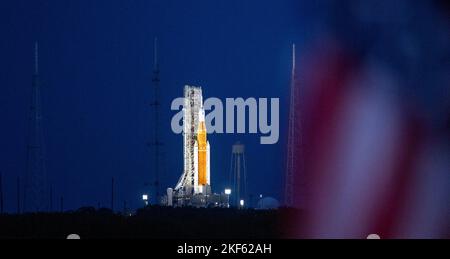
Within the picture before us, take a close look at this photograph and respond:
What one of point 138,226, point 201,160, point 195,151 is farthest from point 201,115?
Result: point 138,226

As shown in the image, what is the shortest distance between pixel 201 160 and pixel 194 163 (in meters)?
0.85

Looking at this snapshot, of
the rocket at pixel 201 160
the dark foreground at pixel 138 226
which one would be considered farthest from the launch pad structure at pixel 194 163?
the dark foreground at pixel 138 226

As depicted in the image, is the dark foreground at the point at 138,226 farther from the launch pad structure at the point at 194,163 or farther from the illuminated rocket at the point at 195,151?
the illuminated rocket at the point at 195,151

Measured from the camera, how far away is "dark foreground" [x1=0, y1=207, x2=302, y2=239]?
4934cm

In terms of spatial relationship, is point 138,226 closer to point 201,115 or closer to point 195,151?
point 201,115

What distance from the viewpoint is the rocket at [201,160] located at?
290ft

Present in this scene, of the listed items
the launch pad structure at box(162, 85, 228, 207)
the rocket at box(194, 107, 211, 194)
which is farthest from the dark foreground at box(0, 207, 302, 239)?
the rocket at box(194, 107, 211, 194)

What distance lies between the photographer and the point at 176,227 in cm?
5478

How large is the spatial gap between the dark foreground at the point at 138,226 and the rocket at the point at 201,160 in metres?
26.7

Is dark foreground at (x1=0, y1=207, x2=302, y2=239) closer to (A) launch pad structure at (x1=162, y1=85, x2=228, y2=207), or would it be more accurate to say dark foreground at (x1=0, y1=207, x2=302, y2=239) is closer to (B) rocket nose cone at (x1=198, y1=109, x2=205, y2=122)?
(A) launch pad structure at (x1=162, y1=85, x2=228, y2=207)

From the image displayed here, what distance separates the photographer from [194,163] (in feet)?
295
